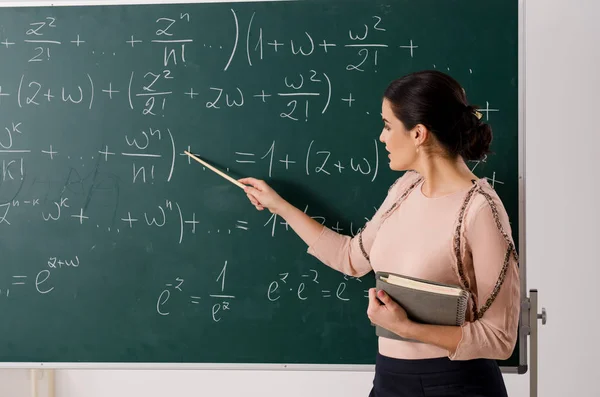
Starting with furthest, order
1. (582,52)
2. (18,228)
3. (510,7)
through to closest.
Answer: (582,52) → (18,228) → (510,7)

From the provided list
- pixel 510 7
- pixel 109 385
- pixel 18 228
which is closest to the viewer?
pixel 510 7

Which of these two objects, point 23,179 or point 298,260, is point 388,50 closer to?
point 298,260

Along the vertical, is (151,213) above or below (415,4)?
below

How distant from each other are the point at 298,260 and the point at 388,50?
802 mm

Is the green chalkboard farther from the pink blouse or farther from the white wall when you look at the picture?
the white wall

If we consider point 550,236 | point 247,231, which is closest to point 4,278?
point 247,231

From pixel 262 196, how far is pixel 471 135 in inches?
30.0

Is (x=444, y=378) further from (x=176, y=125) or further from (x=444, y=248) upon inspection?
(x=176, y=125)

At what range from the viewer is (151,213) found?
2344 millimetres

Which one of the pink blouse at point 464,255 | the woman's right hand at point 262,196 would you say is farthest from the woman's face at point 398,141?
the woman's right hand at point 262,196

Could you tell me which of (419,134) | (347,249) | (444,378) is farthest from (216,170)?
(444,378)

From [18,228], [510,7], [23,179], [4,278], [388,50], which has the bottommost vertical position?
[4,278]

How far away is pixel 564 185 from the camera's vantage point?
2.83m

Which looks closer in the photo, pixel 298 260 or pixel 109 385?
pixel 298 260
